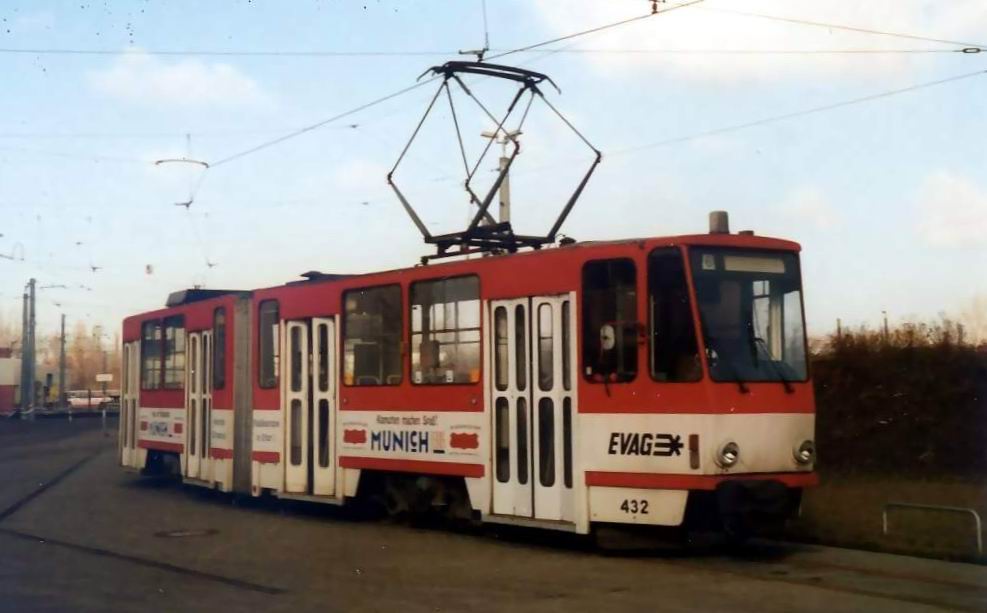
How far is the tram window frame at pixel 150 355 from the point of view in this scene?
21875 mm

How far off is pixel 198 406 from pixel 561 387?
927 cm

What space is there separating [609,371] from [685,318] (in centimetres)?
101

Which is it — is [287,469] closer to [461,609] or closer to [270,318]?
[270,318]

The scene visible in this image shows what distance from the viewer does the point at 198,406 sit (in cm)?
1978

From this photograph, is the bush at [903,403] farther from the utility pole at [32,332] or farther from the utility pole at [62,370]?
the utility pole at [62,370]

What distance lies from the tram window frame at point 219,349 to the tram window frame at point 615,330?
840cm

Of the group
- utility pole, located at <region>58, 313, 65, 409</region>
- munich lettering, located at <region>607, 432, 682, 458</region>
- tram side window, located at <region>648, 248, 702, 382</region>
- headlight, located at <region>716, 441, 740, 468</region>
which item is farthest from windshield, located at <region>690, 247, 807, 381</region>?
utility pole, located at <region>58, 313, 65, 409</region>

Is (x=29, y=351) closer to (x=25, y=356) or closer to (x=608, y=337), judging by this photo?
(x=25, y=356)

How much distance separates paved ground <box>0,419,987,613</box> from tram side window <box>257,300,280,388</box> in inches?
84.1

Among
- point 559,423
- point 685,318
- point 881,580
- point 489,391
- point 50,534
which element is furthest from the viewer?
point 50,534

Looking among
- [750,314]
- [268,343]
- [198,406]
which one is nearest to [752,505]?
[750,314]

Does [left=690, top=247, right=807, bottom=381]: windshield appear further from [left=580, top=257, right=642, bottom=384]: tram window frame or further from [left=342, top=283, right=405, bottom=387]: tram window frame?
[left=342, top=283, right=405, bottom=387]: tram window frame

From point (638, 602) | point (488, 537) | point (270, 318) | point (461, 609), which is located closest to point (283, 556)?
point (488, 537)

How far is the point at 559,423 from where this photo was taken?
1252 cm
